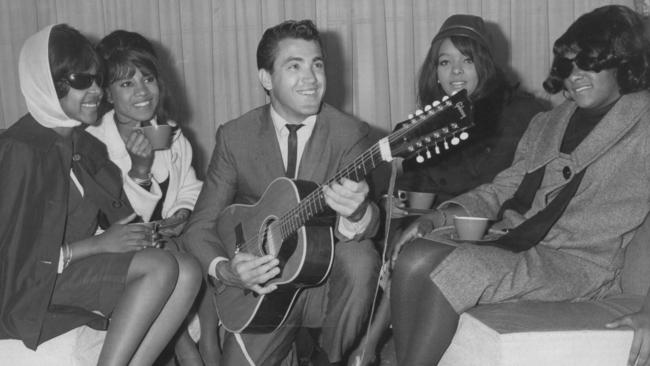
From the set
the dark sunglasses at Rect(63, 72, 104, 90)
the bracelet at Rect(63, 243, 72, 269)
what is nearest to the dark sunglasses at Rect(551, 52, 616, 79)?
the dark sunglasses at Rect(63, 72, 104, 90)

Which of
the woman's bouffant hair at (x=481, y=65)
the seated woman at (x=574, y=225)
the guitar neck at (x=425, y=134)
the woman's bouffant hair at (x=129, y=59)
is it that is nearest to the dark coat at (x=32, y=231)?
the woman's bouffant hair at (x=129, y=59)

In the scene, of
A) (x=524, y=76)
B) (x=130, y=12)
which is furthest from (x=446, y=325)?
(x=130, y=12)

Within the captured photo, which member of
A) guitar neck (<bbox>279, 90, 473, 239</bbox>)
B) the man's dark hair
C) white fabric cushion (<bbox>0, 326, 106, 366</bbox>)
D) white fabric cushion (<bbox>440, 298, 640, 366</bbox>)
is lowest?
white fabric cushion (<bbox>0, 326, 106, 366</bbox>)

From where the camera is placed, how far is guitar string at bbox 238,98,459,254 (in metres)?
2.35

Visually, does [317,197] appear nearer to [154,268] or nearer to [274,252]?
[274,252]

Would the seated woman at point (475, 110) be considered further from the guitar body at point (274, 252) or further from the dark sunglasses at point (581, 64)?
the guitar body at point (274, 252)

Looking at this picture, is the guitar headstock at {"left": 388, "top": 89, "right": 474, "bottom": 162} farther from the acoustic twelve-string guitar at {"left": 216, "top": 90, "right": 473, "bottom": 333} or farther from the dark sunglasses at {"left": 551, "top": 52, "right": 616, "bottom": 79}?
the dark sunglasses at {"left": 551, "top": 52, "right": 616, "bottom": 79}

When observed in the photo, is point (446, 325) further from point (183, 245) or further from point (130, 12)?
point (130, 12)

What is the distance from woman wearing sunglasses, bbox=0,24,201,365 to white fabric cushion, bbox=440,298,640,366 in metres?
1.14

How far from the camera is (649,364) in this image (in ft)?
7.91

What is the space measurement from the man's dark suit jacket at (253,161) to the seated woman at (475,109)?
0.50 metres

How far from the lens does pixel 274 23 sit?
A: 4664mm

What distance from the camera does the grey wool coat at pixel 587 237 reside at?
2.58 meters

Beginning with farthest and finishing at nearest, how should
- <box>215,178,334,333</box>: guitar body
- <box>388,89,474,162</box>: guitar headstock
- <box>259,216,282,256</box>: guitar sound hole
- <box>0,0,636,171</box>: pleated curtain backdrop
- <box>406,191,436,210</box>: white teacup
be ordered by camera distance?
1. <box>0,0,636,171</box>: pleated curtain backdrop
2. <box>406,191,436,210</box>: white teacup
3. <box>259,216,282,256</box>: guitar sound hole
4. <box>215,178,334,333</box>: guitar body
5. <box>388,89,474,162</box>: guitar headstock
